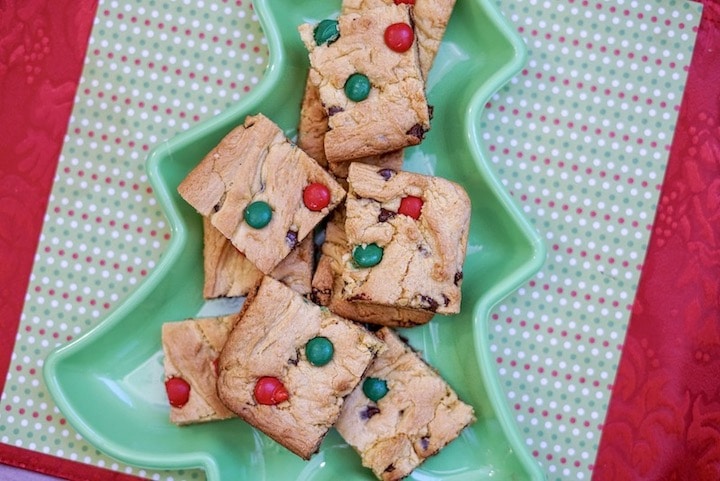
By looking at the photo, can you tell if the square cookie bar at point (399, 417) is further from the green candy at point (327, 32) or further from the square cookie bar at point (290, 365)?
the green candy at point (327, 32)

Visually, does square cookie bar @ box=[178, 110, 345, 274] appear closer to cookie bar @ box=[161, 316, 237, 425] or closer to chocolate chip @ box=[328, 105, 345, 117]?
chocolate chip @ box=[328, 105, 345, 117]

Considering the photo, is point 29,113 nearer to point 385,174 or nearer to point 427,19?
point 385,174

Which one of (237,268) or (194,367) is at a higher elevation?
(237,268)

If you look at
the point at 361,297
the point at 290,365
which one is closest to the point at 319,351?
the point at 290,365

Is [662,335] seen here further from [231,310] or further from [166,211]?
[166,211]

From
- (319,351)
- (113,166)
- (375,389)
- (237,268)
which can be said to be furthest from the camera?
(113,166)

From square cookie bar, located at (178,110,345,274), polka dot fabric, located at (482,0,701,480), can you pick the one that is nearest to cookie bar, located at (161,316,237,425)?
square cookie bar, located at (178,110,345,274)

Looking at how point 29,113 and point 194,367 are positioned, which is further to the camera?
point 29,113
